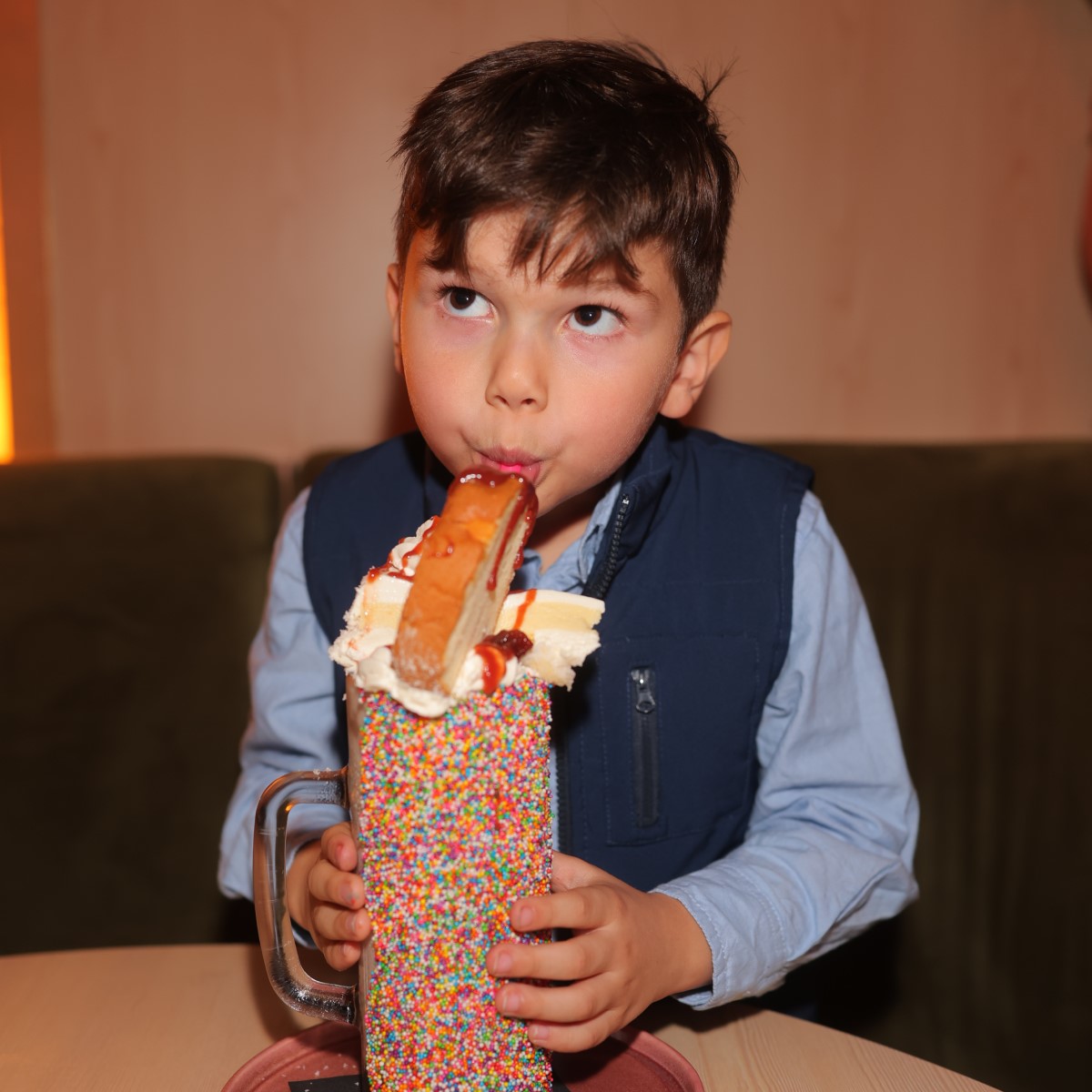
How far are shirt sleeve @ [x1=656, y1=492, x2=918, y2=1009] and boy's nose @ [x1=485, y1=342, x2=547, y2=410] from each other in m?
0.39

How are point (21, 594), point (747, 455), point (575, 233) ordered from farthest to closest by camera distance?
point (21, 594), point (747, 455), point (575, 233)

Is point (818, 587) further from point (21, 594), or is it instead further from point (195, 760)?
point (21, 594)

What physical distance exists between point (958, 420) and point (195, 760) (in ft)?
4.11

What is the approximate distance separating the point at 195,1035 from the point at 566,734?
435 mm

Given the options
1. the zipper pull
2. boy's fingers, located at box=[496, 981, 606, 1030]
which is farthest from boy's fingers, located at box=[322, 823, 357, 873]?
the zipper pull

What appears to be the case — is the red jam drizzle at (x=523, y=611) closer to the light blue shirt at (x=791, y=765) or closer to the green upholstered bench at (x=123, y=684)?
the light blue shirt at (x=791, y=765)

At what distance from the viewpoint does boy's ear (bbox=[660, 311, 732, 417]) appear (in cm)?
102

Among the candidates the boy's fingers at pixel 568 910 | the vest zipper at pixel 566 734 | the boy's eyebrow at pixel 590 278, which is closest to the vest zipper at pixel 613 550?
the vest zipper at pixel 566 734

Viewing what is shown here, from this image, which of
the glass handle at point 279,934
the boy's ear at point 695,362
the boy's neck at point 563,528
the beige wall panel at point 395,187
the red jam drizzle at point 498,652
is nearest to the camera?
the red jam drizzle at point 498,652

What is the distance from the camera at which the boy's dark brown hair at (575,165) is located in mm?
814

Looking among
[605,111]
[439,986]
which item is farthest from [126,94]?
[439,986]

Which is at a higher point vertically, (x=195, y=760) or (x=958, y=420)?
(x=958, y=420)

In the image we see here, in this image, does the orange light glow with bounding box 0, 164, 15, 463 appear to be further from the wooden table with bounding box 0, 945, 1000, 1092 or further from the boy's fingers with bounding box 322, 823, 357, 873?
the boy's fingers with bounding box 322, 823, 357, 873

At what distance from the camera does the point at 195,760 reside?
1.63 m
